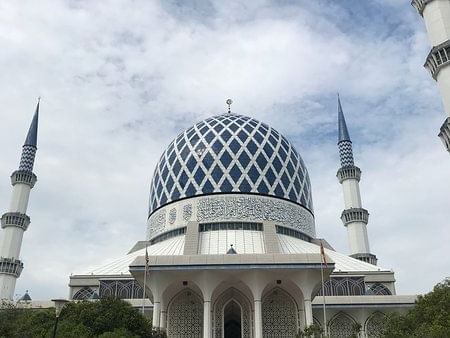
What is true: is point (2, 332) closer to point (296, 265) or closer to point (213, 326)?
point (213, 326)

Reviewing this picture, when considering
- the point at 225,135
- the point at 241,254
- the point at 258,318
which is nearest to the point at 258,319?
the point at 258,318

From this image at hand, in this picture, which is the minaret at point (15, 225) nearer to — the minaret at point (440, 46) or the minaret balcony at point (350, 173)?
the minaret balcony at point (350, 173)

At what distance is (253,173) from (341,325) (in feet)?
30.5

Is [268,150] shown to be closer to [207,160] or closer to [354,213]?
[207,160]

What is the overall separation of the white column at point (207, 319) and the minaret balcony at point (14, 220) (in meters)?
17.2

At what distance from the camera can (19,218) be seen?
31.2 metres

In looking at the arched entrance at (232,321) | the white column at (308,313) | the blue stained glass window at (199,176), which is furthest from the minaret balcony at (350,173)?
the white column at (308,313)

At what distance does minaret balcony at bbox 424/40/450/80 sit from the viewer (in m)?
19.6

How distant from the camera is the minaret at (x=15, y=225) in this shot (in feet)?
98.2

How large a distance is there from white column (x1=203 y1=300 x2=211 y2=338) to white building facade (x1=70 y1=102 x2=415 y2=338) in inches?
1.9

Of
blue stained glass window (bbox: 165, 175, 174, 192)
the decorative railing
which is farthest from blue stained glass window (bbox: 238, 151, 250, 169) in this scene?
the decorative railing

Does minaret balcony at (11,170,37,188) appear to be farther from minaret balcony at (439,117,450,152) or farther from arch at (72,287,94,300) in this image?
minaret balcony at (439,117,450,152)

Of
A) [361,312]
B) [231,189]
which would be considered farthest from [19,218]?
[361,312]

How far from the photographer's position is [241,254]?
62.9 feet
